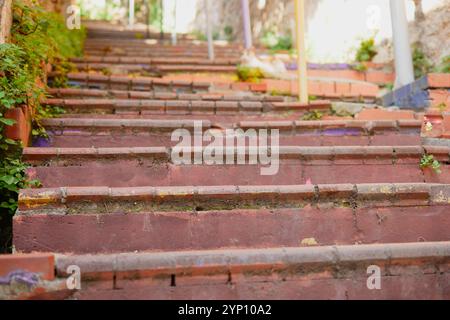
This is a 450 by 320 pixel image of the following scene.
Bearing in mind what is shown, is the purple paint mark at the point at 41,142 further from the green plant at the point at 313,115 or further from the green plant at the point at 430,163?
the green plant at the point at 430,163

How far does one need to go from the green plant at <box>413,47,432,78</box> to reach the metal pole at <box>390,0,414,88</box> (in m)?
0.40

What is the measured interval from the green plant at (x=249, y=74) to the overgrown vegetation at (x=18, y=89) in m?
1.93

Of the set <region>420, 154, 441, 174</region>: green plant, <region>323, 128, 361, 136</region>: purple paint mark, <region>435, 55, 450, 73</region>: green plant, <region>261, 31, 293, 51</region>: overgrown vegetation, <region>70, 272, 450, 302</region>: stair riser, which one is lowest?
<region>70, 272, 450, 302</region>: stair riser

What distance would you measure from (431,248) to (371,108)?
198 cm

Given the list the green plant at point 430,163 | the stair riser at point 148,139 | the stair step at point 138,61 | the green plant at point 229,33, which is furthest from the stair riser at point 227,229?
the green plant at point 229,33

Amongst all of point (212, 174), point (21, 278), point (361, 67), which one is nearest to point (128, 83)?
point (212, 174)

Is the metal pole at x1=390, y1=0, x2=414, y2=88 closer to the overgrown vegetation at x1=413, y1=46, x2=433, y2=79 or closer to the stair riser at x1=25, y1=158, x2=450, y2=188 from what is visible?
the overgrown vegetation at x1=413, y1=46, x2=433, y2=79

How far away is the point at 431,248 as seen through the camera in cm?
183

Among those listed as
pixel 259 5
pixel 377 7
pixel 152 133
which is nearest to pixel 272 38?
pixel 259 5

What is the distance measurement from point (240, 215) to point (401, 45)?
2.69 meters

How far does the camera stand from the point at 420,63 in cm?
436

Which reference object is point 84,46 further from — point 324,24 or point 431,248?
point 431,248

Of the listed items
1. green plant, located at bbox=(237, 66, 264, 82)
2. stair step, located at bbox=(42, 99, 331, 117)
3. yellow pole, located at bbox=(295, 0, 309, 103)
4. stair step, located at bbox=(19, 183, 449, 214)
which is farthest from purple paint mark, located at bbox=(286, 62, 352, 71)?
stair step, located at bbox=(19, 183, 449, 214)

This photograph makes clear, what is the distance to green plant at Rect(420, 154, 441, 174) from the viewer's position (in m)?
2.58
